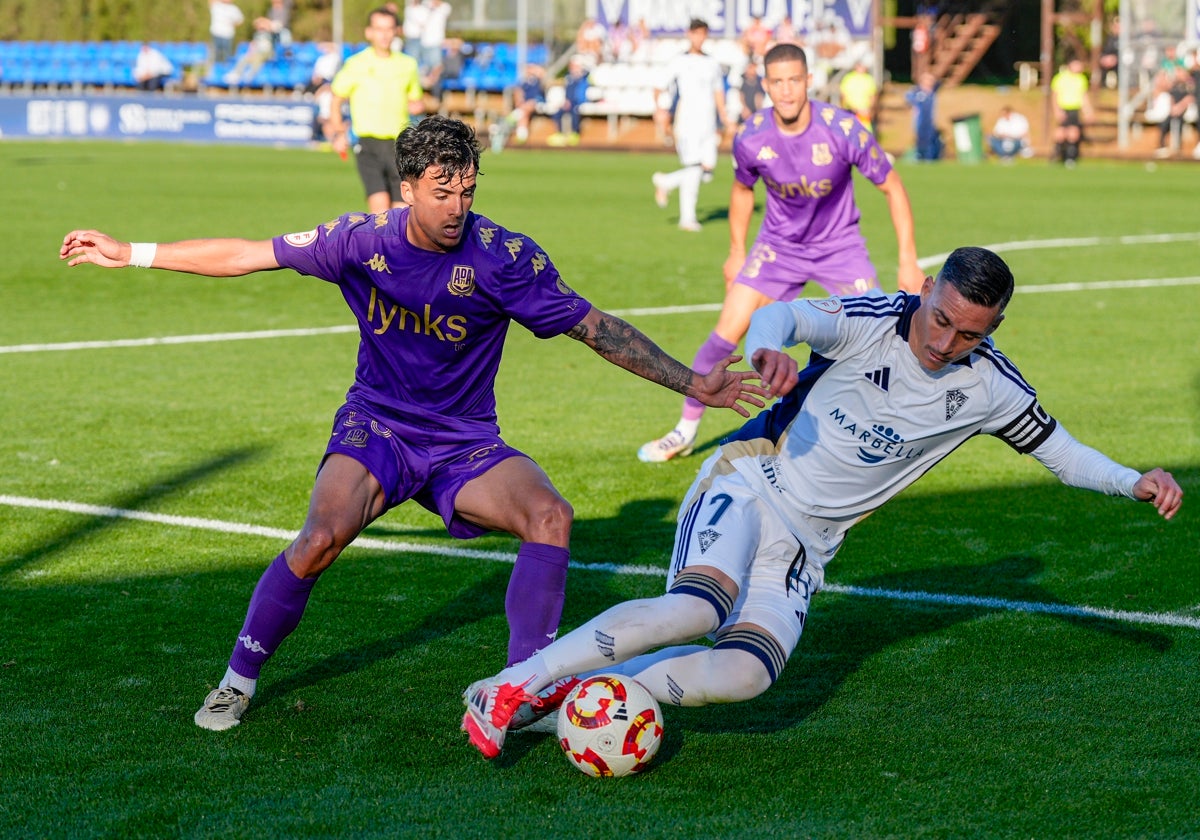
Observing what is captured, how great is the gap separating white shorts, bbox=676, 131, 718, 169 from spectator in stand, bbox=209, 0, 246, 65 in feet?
102

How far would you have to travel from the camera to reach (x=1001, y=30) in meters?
49.8

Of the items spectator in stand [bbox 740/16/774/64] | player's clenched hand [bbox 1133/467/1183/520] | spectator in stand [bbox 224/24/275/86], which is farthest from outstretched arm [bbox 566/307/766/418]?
spectator in stand [bbox 224/24/275/86]

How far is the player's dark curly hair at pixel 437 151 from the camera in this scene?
4.86 metres

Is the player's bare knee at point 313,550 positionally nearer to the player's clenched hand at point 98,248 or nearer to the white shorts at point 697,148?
the player's clenched hand at point 98,248

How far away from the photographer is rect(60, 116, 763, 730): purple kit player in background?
4.96m

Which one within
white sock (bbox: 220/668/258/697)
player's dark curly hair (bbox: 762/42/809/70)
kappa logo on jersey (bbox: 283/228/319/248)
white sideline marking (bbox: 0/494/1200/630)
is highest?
player's dark curly hair (bbox: 762/42/809/70)

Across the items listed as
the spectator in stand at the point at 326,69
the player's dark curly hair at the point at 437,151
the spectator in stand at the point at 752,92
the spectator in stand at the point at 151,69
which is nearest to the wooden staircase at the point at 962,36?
the spectator in stand at the point at 752,92

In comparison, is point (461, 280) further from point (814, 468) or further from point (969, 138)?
point (969, 138)

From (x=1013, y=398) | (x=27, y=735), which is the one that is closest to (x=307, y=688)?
(x=27, y=735)

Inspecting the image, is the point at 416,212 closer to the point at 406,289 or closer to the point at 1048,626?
the point at 406,289

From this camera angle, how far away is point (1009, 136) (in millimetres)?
39000

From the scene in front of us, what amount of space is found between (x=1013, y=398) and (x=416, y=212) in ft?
6.62

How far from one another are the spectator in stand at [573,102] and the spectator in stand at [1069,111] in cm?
1318

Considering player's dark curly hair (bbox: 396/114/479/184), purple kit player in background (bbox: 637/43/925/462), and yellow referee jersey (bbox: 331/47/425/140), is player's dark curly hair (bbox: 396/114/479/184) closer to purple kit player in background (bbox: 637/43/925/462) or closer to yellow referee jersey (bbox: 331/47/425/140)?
purple kit player in background (bbox: 637/43/925/462)
